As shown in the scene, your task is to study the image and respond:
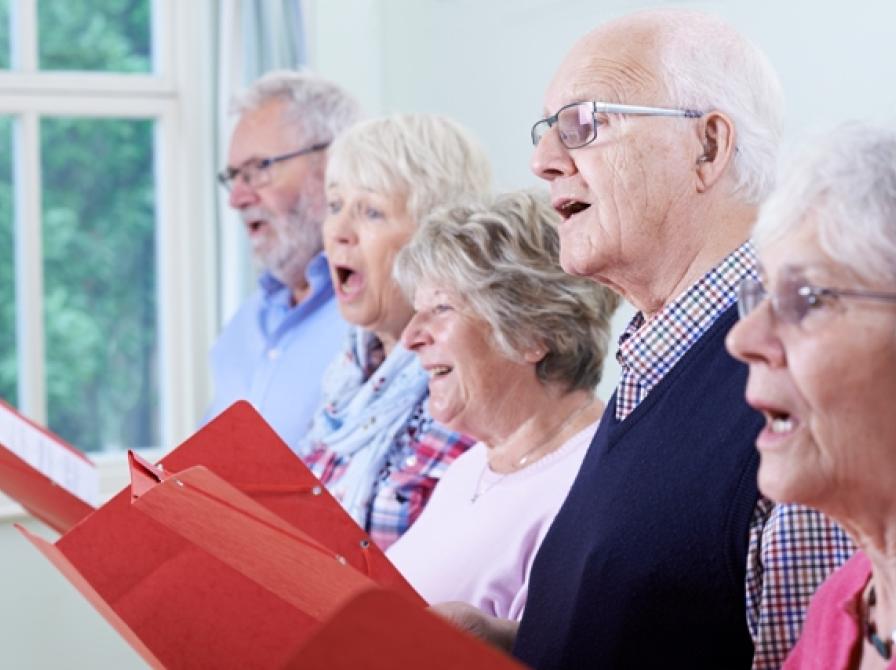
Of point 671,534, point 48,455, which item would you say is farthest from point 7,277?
point 671,534

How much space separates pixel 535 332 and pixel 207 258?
2573mm

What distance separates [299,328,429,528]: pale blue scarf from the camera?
2.35 m

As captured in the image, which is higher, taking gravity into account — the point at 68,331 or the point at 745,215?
the point at 745,215

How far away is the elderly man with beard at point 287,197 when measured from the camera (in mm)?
3133

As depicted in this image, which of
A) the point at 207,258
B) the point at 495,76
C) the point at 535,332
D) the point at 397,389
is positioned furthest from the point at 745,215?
the point at 207,258

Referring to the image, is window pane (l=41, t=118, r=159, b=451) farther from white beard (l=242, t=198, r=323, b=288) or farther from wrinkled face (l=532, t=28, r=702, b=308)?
wrinkled face (l=532, t=28, r=702, b=308)

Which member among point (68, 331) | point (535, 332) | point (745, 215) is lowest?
point (68, 331)

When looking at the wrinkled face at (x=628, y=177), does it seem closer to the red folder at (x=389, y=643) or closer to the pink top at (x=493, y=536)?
the pink top at (x=493, y=536)

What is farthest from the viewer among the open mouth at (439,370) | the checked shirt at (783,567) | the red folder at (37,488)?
the open mouth at (439,370)

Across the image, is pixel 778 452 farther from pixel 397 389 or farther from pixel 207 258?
pixel 207 258

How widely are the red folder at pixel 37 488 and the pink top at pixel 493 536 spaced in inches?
18.8

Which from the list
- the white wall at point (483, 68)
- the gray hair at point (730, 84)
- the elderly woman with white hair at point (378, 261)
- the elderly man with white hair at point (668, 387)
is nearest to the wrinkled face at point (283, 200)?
the white wall at point (483, 68)

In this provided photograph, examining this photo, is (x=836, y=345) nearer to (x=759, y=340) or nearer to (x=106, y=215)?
(x=759, y=340)

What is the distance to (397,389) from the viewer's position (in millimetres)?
2449
